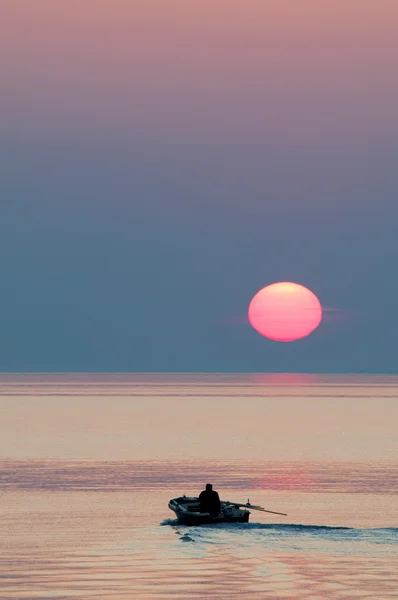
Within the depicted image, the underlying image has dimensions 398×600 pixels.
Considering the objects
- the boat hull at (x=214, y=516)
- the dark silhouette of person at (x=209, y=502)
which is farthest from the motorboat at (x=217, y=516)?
the dark silhouette of person at (x=209, y=502)

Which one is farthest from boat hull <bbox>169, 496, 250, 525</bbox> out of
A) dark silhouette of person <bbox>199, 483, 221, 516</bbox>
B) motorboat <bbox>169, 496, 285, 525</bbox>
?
dark silhouette of person <bbox>199, 483, 221, 516</bbox>

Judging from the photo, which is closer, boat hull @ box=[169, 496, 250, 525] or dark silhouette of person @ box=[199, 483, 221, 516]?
dark silhouette of person @ box=[199, 483, 221, 516]

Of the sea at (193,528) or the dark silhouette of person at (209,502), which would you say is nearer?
the sea at (193,528)

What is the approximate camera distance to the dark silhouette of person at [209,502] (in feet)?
189

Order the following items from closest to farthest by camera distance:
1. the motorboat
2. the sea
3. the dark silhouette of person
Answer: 1. the sea
2. the dark silhouette of person
3. the motorboat

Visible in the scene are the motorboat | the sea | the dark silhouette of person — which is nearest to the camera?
the sea

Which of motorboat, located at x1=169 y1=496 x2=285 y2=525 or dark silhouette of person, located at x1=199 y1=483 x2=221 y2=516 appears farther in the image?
motorboat, located at x1=169 y1=496 x2=285 y2=525

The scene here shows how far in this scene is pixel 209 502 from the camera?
190ft

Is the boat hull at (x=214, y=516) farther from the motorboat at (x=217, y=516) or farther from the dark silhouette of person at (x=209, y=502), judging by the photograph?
the dark silhouette of person at (x=209, y=502)

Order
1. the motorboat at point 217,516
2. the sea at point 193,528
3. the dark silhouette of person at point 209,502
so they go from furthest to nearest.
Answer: the motorboat at point 217,516
the dark silhouette of person at point 209,502
the sea at point 193,528

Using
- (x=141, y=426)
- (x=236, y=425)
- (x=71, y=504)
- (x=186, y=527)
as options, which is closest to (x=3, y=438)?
(x=141, y=426)

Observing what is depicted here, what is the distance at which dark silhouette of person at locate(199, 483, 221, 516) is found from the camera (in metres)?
57.7

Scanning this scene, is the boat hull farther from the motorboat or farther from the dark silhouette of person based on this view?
the dark silhouette of person

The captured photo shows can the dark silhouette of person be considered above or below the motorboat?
above
